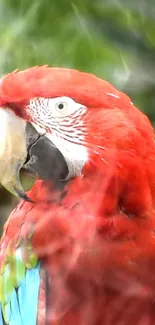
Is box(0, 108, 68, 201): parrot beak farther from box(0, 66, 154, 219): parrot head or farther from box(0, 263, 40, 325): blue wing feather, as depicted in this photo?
box(0, 263, 40, 325): blue wing feather

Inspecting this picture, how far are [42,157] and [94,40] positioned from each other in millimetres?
145

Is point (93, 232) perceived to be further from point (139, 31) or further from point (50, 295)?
point (139, 31)

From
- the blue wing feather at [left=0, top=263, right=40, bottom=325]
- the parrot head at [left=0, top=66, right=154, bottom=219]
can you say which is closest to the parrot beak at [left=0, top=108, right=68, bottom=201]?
the parrot head at [left=0, top=66, right=154, bottom=219]

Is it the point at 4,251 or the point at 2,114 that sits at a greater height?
the point at 2,114

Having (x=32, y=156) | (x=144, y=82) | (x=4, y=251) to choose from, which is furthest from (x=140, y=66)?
(x=4, y=251)

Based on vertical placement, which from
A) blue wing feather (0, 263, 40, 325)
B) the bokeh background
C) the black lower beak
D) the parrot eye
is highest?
the bokeh background

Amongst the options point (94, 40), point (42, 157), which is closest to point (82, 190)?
point (42, 157)

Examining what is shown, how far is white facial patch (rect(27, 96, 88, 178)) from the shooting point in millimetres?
571

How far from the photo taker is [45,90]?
0.57m

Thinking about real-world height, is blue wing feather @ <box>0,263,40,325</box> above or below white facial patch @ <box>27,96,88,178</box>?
below

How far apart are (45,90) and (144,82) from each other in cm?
11

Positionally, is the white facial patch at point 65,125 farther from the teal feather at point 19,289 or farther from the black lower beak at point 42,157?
the teal feather at point 19,289

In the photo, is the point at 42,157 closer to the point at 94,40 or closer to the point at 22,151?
the point at 22,151

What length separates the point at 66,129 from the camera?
1.90 ft
